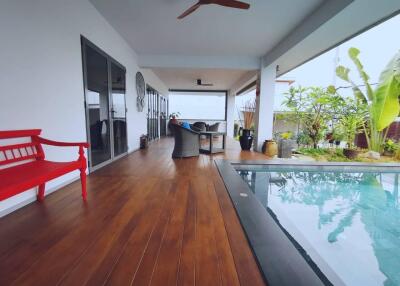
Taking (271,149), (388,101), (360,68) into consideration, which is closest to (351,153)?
(388,101)

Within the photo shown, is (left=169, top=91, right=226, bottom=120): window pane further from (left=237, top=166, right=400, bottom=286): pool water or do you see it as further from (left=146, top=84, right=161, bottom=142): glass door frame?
(left=237, top=166, right=400, bottom=286): pool water

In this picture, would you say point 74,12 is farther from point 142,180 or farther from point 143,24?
point 142,180

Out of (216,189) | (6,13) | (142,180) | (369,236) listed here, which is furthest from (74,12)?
(369,236)

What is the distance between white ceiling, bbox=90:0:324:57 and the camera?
308cm

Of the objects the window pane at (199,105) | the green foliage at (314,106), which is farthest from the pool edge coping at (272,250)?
the window pane at (199,105)

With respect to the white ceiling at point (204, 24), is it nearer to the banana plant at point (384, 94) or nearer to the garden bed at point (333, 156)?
the banana plant at point (384, 94)

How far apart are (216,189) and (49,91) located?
231 cm

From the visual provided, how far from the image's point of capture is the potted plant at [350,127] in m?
4.57

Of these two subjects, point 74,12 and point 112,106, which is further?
point 112,106

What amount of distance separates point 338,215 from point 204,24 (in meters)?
3.71

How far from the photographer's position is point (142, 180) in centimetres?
286

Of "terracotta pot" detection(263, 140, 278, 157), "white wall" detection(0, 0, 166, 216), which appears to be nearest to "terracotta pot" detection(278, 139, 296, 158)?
"terracotta pot" detection(263, 140, 278, 157)

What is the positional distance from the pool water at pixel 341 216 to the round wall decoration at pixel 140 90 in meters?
3.56

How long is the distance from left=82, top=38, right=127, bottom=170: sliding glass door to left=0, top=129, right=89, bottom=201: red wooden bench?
106 centimetres
